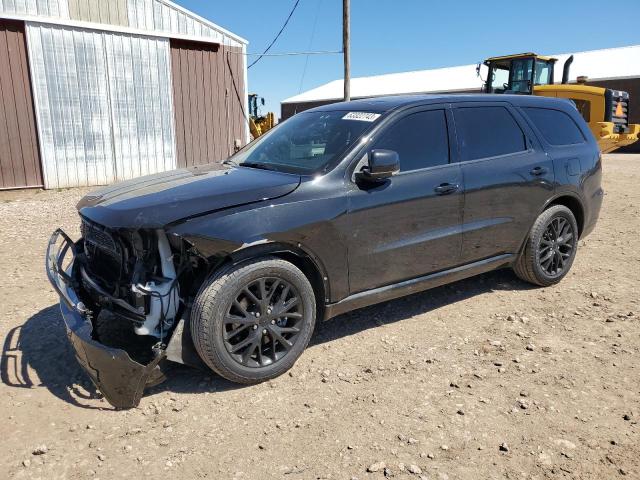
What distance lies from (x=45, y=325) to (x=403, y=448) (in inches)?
119

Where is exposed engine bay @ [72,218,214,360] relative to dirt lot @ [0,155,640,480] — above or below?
above

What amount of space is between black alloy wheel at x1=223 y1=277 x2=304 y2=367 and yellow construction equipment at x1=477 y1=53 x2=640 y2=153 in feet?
39.2

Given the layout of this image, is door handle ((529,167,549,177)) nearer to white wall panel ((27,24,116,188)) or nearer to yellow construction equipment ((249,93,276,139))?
white wall panel ((27,24,116,188))

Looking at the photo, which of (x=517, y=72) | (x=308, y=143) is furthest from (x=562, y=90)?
(x=308, y=143)

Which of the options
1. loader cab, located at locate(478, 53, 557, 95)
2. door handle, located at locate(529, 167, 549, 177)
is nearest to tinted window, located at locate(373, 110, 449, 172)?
door handle, located at locate(529, 167, 549, 177)

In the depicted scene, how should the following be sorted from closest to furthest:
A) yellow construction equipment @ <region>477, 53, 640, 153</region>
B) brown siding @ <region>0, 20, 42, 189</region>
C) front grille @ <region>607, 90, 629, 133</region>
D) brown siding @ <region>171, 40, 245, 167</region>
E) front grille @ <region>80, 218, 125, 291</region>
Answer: front grille @ <region>80, 218, 125, 291</region> → brown siding @ <region>0, 20, 42, 189</region> → brown siding @ <region>171, 40, 245, 167</region> → yellow construction equipment @ <region>477, 53, 640, 153</region> → front grille @ <region>607, 90, 629, 133</region>

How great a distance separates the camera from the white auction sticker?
149 inches

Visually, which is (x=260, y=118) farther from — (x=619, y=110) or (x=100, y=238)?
(x=100, y=238)

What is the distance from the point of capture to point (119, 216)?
2982mm

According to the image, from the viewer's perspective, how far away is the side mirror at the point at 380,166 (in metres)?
3.38

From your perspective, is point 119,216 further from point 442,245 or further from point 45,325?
point 442,245

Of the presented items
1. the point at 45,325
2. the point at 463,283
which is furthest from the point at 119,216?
the point at 463,283

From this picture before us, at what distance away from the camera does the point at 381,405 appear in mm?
3023

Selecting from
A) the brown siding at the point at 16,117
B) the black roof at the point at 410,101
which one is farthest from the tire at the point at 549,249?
the brown siding at the point at 16,117
